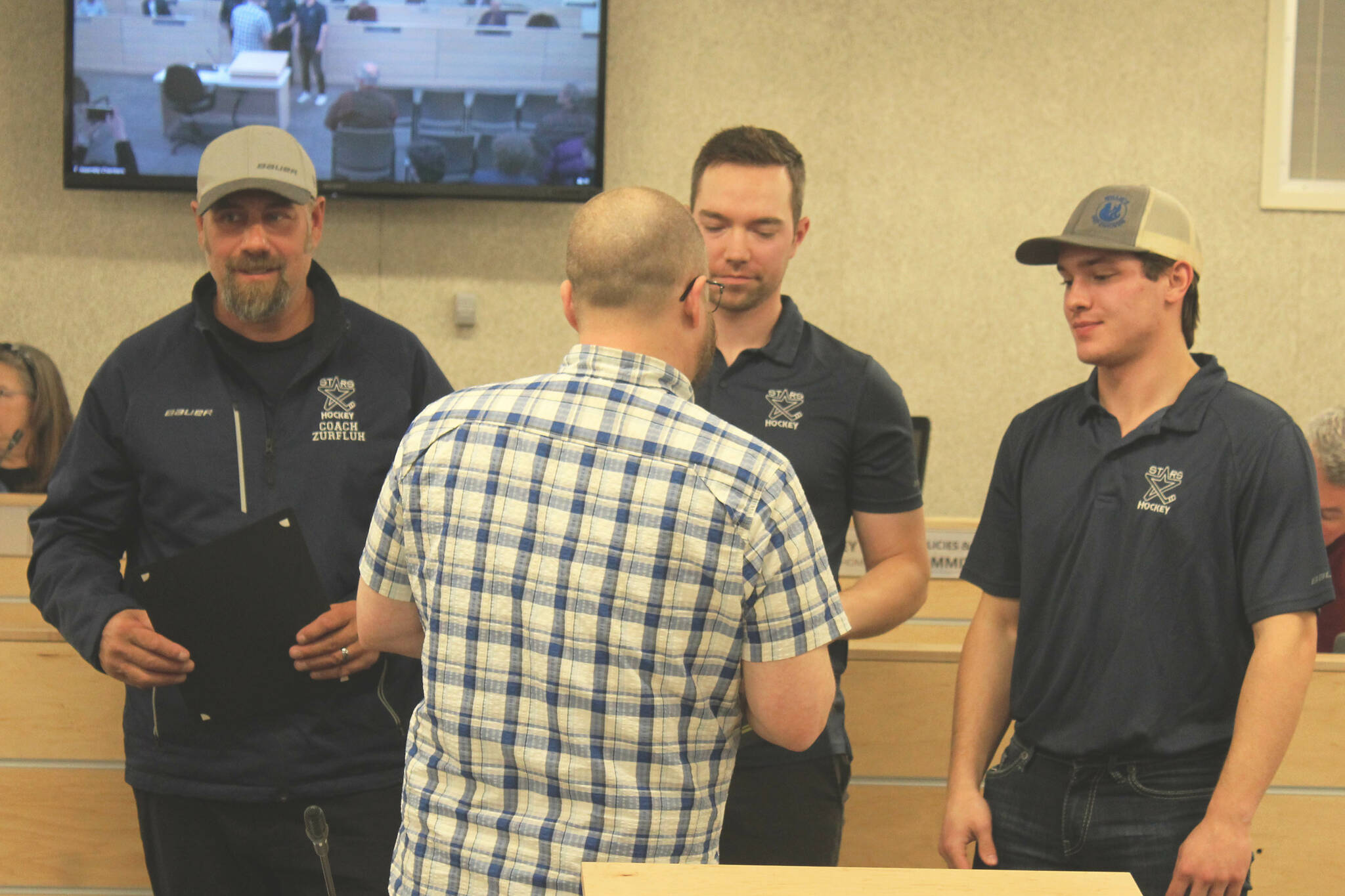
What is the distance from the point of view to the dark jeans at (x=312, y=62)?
13.3ft

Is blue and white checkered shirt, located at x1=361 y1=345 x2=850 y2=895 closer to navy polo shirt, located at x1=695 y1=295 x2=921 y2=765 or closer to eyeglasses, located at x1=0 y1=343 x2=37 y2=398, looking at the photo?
navy polo shirt, located at x1=695 y1=295 x2=921 y2=765

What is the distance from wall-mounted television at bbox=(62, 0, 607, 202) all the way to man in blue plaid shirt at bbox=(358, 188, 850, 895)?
2981 millimetres

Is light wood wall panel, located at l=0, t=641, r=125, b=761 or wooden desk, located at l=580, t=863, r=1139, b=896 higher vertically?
wooden desk, located at l=580, t=863, r=1139, b=896

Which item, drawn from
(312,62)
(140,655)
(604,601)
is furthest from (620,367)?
(312,62)

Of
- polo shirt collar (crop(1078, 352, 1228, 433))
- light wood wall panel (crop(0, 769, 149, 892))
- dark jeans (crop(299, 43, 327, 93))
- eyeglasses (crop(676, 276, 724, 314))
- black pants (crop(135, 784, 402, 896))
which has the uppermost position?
dark jeans (crop(299, 43, 327, 93))

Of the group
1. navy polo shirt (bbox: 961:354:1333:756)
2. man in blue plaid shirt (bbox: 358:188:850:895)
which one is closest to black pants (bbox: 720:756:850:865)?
navy polo shirt (bbox: 961:354:1333:756)

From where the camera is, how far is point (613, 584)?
1194mm

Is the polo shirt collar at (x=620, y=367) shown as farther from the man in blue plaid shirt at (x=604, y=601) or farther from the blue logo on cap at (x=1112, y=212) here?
the blue logo on cap at (x=1112, y=212)

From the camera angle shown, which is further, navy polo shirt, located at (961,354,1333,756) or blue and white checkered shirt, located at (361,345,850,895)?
navy polo shirt, located at (961,354,1333,756)

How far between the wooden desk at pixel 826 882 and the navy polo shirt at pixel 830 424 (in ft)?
2.04

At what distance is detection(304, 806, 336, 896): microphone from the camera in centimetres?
179

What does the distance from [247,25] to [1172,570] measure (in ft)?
11.4

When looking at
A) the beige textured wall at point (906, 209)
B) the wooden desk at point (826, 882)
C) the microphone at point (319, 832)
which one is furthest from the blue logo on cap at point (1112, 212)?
the beige textured wall at point (906, 209)

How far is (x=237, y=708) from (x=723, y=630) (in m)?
0.94
